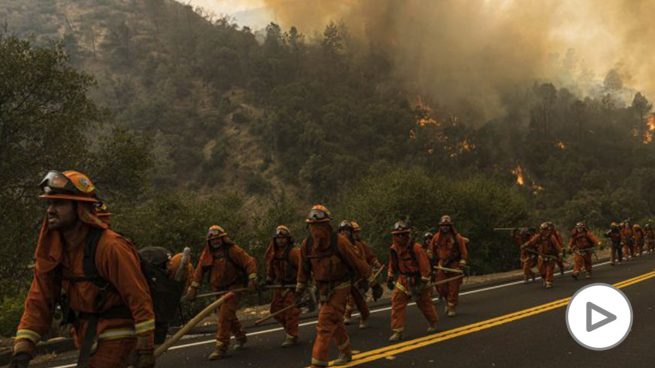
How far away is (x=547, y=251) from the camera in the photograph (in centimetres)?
1686

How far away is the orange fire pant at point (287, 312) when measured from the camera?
9258 mm

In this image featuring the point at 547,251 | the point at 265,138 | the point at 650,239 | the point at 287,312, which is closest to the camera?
the point at 287,312

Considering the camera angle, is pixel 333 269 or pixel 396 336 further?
pixel 396 336

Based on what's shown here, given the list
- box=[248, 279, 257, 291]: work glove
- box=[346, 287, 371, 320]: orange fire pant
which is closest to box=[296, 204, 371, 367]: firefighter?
box=[248, 279, 257, 291]: work glove

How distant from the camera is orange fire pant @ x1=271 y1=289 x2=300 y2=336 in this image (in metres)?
9.26

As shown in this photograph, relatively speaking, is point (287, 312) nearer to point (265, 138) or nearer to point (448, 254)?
point (448, 254)

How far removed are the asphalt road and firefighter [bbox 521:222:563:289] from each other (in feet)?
13.2

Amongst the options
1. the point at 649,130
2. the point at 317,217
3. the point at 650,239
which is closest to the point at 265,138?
the point at 650,239

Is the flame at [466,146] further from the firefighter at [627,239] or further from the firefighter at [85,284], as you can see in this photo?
the firefighter at [85,284]

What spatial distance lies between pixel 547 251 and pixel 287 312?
35.4 feet

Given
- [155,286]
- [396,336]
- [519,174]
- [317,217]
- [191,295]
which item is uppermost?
[519,174]

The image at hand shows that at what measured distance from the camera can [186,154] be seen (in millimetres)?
89875

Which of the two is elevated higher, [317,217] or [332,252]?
[317,217]

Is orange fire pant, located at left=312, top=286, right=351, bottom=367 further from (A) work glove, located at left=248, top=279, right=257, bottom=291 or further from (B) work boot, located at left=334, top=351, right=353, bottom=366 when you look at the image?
(A) work glove, located at left=248, top=279, right=257, bottom=291
